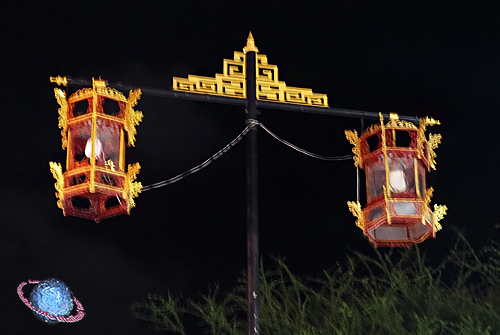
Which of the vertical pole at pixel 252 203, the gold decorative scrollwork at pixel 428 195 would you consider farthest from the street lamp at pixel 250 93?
the gold decorative scrollwork at pixel 428 195

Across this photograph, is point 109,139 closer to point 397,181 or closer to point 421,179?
point 397,181

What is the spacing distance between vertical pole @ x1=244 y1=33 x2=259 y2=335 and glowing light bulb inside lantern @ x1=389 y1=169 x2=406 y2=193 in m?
1.53

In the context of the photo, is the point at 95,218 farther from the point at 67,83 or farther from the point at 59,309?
the point at 59,309

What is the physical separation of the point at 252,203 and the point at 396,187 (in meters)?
1.74

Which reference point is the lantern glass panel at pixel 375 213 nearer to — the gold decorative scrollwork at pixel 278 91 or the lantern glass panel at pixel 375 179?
the lantern glass panel at pixel 375 179

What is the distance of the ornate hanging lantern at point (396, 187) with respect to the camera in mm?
7785

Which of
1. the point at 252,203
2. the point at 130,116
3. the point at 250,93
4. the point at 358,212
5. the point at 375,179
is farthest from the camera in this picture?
the point at 375,179

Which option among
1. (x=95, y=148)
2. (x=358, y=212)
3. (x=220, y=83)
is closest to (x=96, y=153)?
(x=95, y=148)

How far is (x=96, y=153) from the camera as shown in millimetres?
7141

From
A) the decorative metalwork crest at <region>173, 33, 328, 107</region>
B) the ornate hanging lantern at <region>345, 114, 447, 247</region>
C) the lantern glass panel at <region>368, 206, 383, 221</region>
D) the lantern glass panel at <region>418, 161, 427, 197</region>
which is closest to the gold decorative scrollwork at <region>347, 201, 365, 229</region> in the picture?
the ornate hanging lantern at <region>345, 114, 447, 247</region>

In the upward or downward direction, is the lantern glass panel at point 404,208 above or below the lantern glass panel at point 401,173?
below

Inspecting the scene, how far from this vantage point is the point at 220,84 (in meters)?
7.31

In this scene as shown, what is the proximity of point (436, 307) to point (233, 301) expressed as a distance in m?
2.89

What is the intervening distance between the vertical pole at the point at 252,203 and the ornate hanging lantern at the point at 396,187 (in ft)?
4.23
